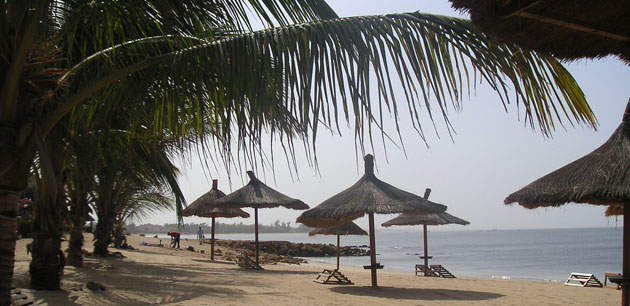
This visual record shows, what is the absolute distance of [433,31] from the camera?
8.01 feet

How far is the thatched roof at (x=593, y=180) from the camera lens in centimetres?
626

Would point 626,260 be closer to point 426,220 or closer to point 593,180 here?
point 593,180

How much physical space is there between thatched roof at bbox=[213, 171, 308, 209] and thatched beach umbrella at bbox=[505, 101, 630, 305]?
8415 mm

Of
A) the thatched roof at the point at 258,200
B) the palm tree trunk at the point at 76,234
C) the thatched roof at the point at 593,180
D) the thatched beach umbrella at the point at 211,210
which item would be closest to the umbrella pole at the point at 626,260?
the thatched roof at the point at 593,180

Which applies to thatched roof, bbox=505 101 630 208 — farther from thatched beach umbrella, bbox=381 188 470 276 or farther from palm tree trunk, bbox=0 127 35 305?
thatched beach umbrella, bbox=381 188 470 276

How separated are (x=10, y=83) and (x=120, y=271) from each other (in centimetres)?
842

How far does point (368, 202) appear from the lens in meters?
9.77

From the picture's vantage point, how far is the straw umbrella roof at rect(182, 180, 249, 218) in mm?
17688

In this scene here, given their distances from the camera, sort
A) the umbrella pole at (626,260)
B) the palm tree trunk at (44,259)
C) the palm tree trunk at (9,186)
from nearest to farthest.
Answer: the palm tree trunk at (9,186) < the umbrella pole at (626,260) < the palm tree trunk at (44,259)

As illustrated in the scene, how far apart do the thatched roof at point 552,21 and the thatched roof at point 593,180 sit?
4258 millimetres

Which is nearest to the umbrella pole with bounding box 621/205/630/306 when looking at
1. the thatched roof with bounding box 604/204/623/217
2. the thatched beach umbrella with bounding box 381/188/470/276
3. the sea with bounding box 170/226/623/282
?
the thatched roof with bounding box 604/204/623/217

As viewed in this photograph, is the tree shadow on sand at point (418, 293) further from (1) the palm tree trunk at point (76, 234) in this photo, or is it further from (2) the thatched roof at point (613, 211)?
(1) the palm tree trunk at point (76, 234)

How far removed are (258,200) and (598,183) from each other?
985 cm

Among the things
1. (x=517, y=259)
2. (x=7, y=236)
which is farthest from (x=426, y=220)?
(x=517, y=259)
